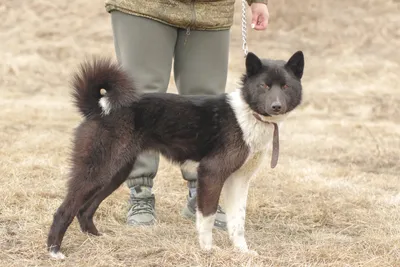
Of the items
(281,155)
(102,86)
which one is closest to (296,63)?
(102,86)

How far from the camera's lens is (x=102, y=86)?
3105mm

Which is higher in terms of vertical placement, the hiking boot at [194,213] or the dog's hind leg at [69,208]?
the dog's hind leg at [69,208]

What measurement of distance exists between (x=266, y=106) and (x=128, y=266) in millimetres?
1024

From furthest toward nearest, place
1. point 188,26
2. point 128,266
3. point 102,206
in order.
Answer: point 102,206
point 188,26
point 128,266

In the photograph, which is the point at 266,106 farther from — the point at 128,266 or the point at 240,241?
the point at 128,266

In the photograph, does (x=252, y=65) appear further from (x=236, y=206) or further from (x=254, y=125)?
(x=236, y=206)

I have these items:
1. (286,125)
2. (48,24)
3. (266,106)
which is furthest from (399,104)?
(48,24)

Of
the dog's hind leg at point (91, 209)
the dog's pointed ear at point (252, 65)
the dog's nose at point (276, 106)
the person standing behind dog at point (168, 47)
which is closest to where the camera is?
the dog's nose at point (276, 106)

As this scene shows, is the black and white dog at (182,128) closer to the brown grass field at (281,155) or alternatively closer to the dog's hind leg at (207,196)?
the dog's hind leg at (207,196)

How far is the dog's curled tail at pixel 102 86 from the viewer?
3.06 m

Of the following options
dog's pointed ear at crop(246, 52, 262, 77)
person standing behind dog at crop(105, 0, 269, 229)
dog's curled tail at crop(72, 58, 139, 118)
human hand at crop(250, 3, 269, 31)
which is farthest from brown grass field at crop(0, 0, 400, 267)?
human hand at crop(250, 3, 269, 31)

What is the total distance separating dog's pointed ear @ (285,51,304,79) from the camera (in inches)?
121

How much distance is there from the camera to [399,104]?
859 centimetres

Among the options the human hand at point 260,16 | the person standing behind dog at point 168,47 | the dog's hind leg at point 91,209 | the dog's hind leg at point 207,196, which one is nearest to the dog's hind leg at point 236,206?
the dog's hind leg at point 207,196
